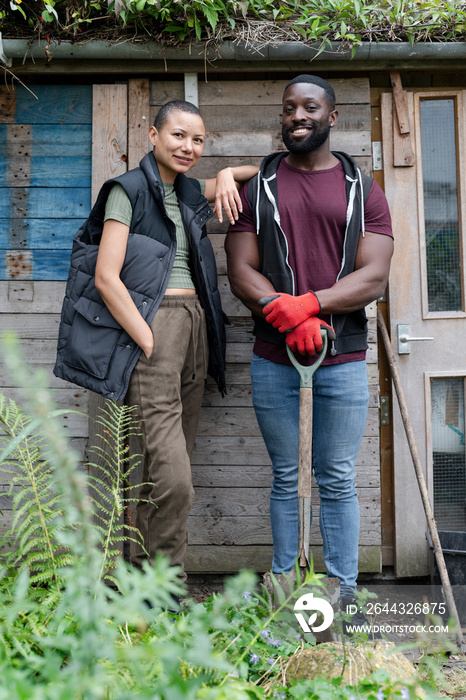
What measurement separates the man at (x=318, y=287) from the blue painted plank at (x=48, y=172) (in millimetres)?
958

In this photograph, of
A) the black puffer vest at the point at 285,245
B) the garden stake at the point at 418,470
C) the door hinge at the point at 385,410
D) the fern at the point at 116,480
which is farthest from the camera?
the door hinge at the point at 385,410

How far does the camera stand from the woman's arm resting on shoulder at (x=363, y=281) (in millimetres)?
2385

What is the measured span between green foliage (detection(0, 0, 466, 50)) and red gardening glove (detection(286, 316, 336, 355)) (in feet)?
4.33

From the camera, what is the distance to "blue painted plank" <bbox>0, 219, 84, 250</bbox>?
2.99 meters

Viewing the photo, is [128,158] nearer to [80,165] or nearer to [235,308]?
[80,165]

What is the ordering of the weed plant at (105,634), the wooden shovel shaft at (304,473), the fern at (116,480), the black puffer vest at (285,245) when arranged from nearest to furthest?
the weed plant at (105,634) < the fern at (116,480) < the wooden shovel shaft at (304,473) < the black puffer vest at (285,245)

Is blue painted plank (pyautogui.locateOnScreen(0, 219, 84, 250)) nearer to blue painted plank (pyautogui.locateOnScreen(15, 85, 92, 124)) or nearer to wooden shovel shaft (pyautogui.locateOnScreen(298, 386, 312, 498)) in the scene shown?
blue painted plank (pyautogui.locateOnScreen(15, 85, 92, 124))

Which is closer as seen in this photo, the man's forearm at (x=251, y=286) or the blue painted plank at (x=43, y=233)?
the man's forearm at (x=251, y=286)

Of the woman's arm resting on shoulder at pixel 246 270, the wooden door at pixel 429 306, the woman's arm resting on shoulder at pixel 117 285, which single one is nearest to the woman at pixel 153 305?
the woman's arm resting on shoulder at pixel 117 285

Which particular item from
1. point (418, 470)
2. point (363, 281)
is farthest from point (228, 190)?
point (418, 470)

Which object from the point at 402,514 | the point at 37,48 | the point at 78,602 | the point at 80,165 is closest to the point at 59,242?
the point at 80,165

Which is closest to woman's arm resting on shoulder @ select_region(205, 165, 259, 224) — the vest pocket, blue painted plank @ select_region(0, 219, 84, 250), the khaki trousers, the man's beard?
the man's beard

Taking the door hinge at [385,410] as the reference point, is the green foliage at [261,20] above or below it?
above

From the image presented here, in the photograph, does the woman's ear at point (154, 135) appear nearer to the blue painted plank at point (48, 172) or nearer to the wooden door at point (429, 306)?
the blue painted plank at point (48, 172)
